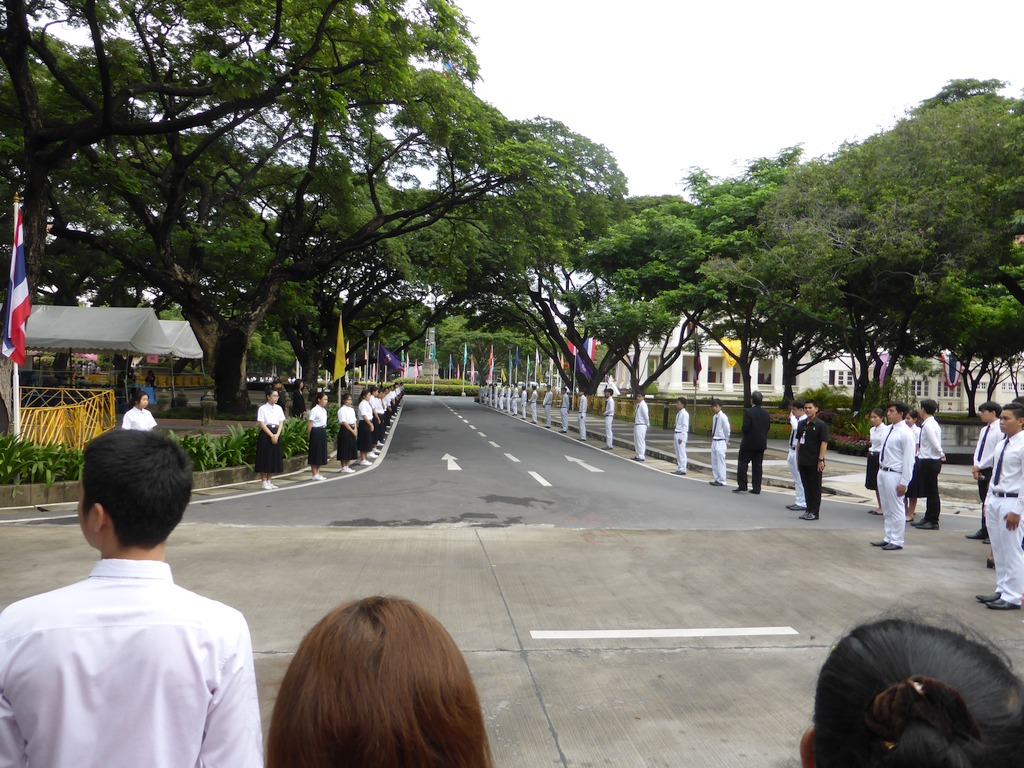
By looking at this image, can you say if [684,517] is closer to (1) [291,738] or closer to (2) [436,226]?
(1) [291,738]

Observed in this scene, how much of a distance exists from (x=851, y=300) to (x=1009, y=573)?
63.5 ft

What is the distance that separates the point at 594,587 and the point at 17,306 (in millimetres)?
10163

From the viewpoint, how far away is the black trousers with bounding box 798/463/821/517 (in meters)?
11.2

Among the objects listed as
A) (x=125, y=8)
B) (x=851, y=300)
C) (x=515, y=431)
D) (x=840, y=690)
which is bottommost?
(x=515, y=431)

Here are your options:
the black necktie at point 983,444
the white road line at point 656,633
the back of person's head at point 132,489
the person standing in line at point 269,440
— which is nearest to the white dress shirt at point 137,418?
the person standing in line at point 269,440

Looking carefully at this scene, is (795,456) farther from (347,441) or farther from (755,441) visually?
(347,441)

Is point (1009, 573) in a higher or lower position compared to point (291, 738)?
lower

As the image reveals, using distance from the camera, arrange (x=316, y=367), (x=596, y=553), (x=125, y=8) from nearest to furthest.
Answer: (x=596, y=553), (x=125, y=8), (x=316, y=367)

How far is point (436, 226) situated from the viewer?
2834 centimetres

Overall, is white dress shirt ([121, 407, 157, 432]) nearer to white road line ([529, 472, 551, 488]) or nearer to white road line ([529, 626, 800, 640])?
white road line ([529, 472, 551, 488])

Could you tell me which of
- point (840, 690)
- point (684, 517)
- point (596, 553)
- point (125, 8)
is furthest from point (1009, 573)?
point (125, 8)

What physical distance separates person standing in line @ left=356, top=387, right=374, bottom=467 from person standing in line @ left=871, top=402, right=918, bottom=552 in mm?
10614

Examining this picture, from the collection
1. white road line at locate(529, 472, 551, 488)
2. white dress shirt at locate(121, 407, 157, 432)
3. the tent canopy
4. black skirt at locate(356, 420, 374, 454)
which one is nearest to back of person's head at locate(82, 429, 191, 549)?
white dress shirt at locate(121, 407, 157, 432)

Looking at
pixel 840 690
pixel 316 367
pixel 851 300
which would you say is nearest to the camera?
pixel 840 690
